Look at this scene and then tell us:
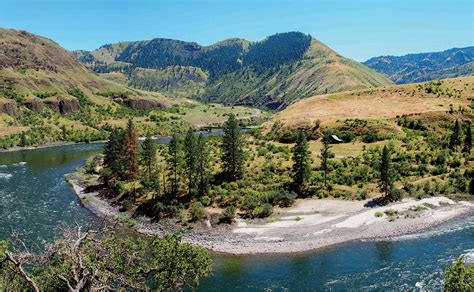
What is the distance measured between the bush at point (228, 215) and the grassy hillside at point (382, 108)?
2614 inches

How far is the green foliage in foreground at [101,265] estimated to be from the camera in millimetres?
26250

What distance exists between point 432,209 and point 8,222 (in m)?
79.4

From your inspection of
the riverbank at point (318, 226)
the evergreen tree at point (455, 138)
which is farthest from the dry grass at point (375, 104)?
the riverbank at point (318, 226)

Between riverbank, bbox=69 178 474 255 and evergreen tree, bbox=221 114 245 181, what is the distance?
1789cm

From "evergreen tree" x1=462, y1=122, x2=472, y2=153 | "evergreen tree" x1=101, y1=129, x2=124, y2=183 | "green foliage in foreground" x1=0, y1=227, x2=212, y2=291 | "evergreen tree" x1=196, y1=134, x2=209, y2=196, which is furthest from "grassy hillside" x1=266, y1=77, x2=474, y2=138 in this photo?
"green foliage in foreground" x1=0, y1=227, x2=212, y2=291

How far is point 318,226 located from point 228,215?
1627 centimetres

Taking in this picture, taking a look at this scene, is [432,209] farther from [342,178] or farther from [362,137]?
[362,137]

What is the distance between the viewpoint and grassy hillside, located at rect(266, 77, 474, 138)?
437ft

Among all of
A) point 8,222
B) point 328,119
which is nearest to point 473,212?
point 328,119

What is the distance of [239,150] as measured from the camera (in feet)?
312

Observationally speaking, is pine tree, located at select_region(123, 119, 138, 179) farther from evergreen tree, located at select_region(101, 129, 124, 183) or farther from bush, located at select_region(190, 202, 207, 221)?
bush, located at select_region(190, 202, 207, 221)

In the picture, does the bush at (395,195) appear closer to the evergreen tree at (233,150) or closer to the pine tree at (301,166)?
the pine tree at (301,166)

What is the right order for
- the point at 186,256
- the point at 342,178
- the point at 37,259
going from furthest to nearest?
the point at 342,178, the point at 186,256, the point at 37,259

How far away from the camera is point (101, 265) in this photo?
94.3ft
